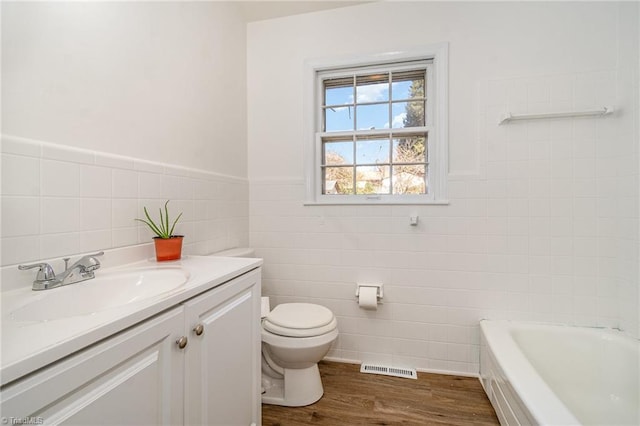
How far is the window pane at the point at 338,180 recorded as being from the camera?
2172 millimetres

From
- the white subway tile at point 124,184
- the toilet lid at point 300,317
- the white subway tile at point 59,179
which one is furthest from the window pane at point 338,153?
the white subway tile at point 59,179

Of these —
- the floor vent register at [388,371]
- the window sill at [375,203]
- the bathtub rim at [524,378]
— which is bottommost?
the floor vent register at [388,371]

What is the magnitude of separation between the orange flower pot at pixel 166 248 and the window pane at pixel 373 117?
1.50 m

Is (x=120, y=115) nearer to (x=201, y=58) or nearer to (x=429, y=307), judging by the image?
(x=201, y=58)

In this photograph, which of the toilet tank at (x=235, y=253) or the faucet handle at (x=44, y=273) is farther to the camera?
the toilet tank at (x=235, y=253)

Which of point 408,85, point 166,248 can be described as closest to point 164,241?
point 166,248

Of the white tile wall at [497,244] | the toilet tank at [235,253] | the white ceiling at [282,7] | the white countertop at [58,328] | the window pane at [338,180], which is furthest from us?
the window pane at [338,180]

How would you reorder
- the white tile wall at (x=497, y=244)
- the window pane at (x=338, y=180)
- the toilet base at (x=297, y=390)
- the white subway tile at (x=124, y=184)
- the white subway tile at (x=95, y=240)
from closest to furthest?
the white subway tile at (x=95, y=240), the white subway tile at (x=124, y=184), the toilet base at (x=297, y=390), the white tile wall at (x=497, y=244), the window pane at (x=338, y=180)

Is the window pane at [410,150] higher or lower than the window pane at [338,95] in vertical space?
lower

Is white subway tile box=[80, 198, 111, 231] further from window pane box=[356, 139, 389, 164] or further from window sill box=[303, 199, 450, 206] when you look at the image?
window pane box=[356, 139, 389, 164]

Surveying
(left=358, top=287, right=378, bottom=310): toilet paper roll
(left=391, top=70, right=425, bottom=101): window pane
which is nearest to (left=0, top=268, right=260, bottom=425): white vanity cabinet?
(left=358, top=287, right=378, bottom=310): toilet paper roll

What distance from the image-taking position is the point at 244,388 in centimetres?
115

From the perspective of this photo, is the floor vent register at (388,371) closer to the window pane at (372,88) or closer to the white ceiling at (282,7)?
the window pane at (372,88)

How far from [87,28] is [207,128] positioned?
2.49ft
